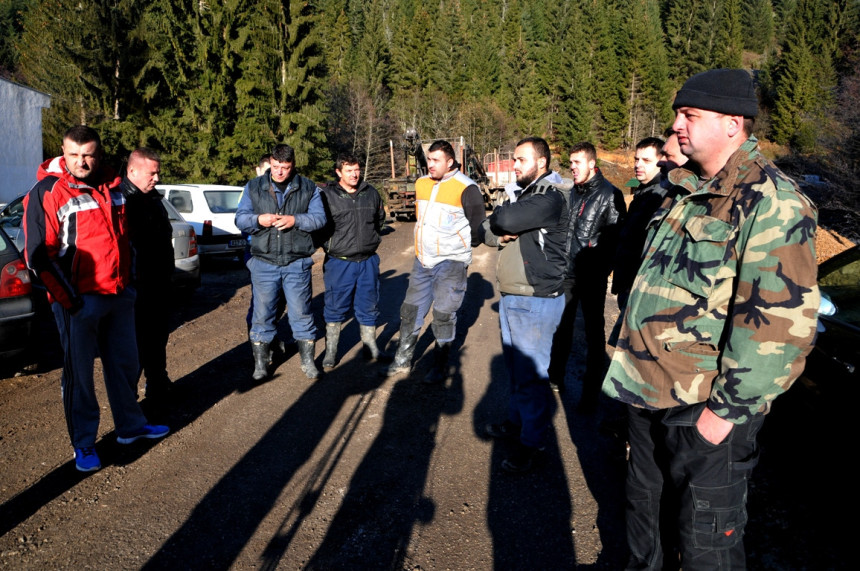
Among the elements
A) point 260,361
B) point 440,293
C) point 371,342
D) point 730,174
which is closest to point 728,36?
point 440,293

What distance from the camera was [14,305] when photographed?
15.3 ft

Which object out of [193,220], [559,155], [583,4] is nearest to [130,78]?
[193,220]

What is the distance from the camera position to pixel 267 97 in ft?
81.7

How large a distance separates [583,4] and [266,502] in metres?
72.5

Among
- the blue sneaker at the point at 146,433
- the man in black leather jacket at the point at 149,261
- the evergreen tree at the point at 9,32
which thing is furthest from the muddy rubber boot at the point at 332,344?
the evergreen tree at the point at 9,32

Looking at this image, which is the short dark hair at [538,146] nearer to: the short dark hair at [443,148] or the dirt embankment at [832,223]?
the short dark hair at [443,148]

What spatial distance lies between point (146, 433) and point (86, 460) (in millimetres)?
453

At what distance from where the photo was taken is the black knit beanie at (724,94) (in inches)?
74.7

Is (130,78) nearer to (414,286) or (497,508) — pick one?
(414,286)

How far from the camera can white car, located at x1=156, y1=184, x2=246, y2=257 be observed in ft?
35.7

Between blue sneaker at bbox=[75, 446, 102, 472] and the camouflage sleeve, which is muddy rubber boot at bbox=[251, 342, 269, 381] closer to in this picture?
blue sneaker at bbox=[75, 446, 102, 472]

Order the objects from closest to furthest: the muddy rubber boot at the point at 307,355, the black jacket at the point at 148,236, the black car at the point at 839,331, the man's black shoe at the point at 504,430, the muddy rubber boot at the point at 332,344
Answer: the black car at the point at 839,331 → the man's black shoe at the point at 504,430 → the black jacket at the point at 148,236 → the muddy rubber boot at the point at 307,355 → the muddy rubber boot at the point at 332,344

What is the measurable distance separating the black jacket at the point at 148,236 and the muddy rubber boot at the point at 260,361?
989 mm

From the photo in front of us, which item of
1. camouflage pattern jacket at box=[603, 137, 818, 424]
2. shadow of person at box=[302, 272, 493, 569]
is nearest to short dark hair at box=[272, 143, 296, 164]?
shadow of person at box=[302, 272, 493, 569]
